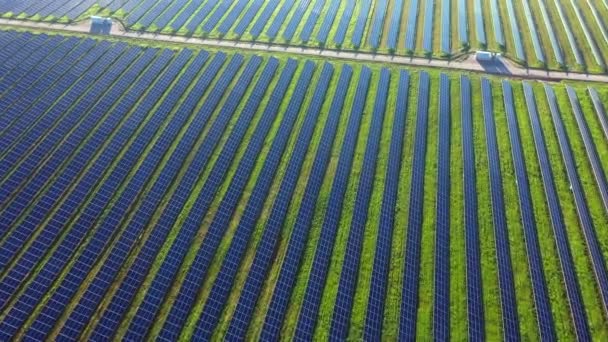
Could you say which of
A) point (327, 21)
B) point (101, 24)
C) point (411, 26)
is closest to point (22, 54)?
point (101, 24)

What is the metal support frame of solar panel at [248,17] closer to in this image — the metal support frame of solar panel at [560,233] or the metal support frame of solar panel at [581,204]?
the metal support frame of solar panel at [560,233]

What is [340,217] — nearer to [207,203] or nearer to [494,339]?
[207,203]

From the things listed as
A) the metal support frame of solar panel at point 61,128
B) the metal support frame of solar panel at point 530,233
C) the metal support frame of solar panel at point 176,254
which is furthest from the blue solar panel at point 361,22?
the metal support frame of solar panel at point 61,128

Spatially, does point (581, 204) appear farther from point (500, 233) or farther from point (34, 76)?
point (34, 76)

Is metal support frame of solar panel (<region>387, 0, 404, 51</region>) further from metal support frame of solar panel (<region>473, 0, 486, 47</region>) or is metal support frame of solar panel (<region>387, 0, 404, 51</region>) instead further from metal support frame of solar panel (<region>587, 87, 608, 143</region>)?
metal support frame of solar panel (<region>587, 87, 608, 143</region>)

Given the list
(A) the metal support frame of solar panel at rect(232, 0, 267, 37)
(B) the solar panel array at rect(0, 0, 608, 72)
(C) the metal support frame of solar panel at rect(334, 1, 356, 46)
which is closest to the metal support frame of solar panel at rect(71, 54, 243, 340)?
(B) the solar panel array at rect(0, 0, 608, 72)

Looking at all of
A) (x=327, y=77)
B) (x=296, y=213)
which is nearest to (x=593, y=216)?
(x=296, y=213)

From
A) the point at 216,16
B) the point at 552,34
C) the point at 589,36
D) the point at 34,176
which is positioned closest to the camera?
the point at 34,176
